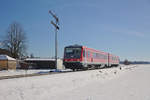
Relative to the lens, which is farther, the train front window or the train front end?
the train front window

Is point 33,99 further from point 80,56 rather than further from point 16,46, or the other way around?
point 16,46

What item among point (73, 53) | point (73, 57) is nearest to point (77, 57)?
point (73, 57)

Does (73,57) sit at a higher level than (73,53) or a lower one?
lower

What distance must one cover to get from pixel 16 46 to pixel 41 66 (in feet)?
30.7

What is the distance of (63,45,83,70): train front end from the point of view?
19.9m

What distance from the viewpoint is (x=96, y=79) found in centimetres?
1474

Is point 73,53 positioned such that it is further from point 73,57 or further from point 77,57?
point 77,57

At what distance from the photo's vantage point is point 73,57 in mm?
20328

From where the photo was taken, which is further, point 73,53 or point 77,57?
point 73,53

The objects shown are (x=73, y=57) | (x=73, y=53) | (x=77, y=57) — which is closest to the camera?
(x=77, y=57)

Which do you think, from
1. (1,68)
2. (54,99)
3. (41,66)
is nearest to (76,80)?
(54,99)

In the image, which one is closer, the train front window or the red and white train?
the red and white train

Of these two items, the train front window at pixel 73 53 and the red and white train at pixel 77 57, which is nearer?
the red and white train at pixel 77 57

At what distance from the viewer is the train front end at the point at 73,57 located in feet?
65.3
